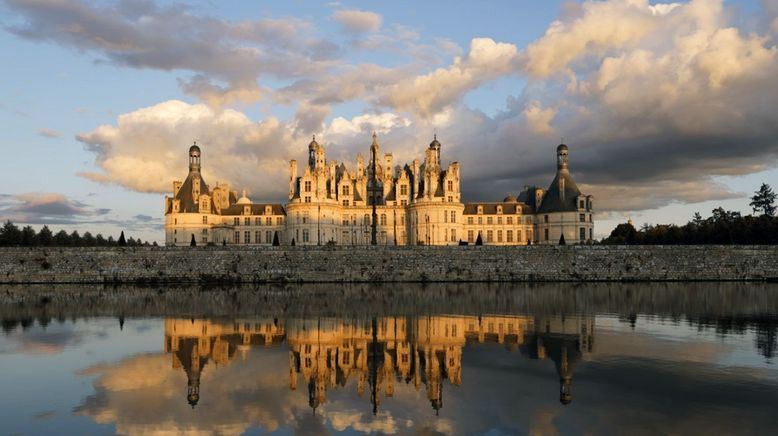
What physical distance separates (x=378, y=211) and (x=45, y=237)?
57.2 meters

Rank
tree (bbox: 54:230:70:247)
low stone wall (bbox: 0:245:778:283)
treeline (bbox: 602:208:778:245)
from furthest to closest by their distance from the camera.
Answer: tree (bbox: 54:230:70:247), treeline (bbox: 602:208:778:245), low stone wall (bbox: 0:245:778:283)

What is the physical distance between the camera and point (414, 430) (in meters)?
11.7

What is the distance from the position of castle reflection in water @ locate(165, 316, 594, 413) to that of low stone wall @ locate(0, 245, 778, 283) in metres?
26.2

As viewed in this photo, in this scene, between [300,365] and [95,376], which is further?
[300,365]

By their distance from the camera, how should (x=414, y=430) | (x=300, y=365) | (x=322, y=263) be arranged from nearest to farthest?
(x=414, y=430), (x=300, y=365), (x=322, y=263)

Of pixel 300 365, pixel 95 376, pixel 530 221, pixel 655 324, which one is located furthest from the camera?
pixel 530 221

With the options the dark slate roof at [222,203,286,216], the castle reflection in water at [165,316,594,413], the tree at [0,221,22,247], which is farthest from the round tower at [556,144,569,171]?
the tree at [0,221,22,247]

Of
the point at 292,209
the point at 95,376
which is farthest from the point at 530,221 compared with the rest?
the point at 95,376

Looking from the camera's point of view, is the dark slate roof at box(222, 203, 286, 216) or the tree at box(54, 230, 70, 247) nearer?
the dark slate roof at box(222, 203, 286, 216)

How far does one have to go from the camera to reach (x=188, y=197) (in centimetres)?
7981

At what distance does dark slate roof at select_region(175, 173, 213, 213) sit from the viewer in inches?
3115

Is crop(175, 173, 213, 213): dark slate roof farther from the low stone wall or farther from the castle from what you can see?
the low stone wall

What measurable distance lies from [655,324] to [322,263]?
33.0 m

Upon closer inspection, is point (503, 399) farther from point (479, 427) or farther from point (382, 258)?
point (382, 258)
